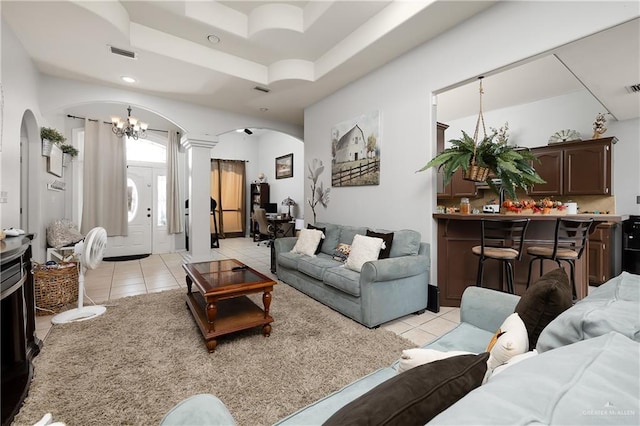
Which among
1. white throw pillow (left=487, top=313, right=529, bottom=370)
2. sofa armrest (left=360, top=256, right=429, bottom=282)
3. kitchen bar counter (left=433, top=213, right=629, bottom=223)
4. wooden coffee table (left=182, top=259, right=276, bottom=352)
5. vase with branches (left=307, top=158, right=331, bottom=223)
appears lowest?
wooden coffee table (left=182, top=259, right=276, bottom=352)

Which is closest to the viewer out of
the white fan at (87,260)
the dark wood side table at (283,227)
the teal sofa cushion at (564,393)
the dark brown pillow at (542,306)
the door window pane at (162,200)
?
the teal sofa cushion at (564,393)

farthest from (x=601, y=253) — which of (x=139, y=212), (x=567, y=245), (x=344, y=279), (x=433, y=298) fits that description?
(x=139, y=212)

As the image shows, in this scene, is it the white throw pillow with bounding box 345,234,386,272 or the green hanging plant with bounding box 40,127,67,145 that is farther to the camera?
the green hanging plant with bounding box 40,127,67,145

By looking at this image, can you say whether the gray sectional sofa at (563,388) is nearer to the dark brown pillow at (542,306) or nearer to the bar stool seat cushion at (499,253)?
the dark brown pillow at (542,306)

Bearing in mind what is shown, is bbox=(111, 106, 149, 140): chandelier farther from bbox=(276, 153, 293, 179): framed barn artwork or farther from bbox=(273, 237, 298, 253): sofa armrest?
bbox=(276, 153, 293, 179): framed barn artwork

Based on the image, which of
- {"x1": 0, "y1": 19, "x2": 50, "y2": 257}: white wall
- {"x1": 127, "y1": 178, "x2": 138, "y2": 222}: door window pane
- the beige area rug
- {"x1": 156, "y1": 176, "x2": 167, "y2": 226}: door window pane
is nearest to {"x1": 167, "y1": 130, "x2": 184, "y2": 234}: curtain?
{"x1": 156, "y1": 176, "x2": 167, "y2": 226}: door window pane

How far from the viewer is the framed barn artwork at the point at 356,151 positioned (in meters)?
3.77

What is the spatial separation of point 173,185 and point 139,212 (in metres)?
0.93

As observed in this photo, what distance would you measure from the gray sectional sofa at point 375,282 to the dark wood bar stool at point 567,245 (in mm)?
1102

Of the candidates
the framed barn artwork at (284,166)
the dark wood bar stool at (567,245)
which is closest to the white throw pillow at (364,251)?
the dark wood bar stool at (567,245)

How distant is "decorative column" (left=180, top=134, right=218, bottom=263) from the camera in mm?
5094

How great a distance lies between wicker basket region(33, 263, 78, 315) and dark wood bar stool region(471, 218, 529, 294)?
4.47 metres

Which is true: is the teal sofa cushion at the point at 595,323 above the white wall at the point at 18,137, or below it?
below

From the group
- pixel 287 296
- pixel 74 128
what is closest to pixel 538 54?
pixel 287 296
